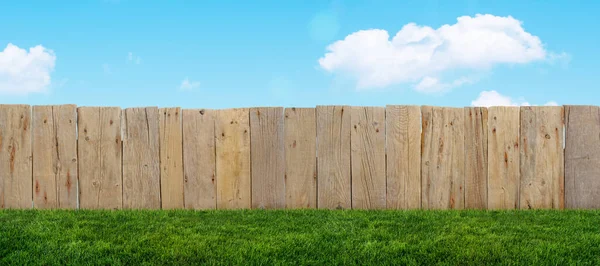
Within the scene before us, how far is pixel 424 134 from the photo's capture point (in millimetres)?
6191

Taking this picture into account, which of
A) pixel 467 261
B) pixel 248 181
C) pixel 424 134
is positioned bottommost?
pixel 467 261

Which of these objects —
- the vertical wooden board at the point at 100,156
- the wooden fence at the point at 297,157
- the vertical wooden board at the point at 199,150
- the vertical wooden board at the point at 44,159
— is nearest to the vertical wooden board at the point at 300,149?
the wooden fence at the point at 297,157

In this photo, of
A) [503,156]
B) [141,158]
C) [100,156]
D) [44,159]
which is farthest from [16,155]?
[503,156]

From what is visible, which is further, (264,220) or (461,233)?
(264,220)

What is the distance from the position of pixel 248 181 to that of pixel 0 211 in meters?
2.91

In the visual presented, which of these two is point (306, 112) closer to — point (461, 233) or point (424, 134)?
point (424, 134)

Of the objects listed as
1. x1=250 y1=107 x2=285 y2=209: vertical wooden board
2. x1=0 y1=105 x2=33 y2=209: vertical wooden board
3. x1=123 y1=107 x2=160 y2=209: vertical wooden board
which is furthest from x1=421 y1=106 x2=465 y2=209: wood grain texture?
x1=0 y1=105 x2=33 y2=209: vertical wooden board

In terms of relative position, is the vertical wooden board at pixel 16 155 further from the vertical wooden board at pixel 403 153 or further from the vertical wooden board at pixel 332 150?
the vertical wooden board at pixel 403 153

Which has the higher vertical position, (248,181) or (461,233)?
(248,181)

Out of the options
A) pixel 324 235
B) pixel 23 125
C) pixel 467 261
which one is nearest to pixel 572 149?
pixel 467 261

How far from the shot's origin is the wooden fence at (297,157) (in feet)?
20.1

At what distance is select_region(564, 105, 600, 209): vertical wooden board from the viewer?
639 cm

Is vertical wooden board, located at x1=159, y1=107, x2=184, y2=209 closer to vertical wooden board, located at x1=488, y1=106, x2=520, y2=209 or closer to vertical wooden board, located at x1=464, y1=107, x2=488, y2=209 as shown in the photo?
vertical wooden board, located at x1=464, y1=107, x2=488, y2=209

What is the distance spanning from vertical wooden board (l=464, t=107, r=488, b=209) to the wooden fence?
1cm
